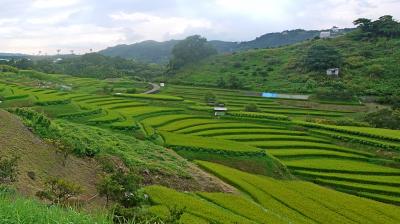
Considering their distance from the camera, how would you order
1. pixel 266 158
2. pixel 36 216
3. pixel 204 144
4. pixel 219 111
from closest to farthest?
pixel 36 216
pixel 266 158
pixel 204 144
pixel 219 111

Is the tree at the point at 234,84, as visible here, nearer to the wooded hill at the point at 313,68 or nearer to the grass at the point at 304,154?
the wooded hill at the point at 313,68

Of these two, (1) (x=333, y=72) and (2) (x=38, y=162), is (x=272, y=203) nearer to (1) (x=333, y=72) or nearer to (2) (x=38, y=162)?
(2) (x=38, y=162)

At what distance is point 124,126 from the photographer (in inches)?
1093

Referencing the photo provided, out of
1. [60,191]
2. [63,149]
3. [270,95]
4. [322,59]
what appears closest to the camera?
[60,191]

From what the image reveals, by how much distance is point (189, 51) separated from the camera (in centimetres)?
9106

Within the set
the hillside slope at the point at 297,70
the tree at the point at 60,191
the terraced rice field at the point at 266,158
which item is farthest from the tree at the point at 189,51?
the tree at the point at 60,191

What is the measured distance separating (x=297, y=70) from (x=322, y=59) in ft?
16.4

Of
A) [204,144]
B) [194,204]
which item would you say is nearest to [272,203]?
[194,204]

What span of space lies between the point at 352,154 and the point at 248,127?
30.2ft

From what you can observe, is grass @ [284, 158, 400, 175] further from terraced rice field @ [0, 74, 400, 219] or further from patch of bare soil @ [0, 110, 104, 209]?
patch of bare soil @ [0, 110, 104, 209]

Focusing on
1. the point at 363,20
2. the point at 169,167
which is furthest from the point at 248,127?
the point at 363,20

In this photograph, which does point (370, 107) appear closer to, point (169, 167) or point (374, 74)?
point (374, 74)

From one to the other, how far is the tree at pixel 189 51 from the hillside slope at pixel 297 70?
7.68 feet

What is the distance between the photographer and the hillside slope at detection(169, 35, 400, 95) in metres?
61.7
